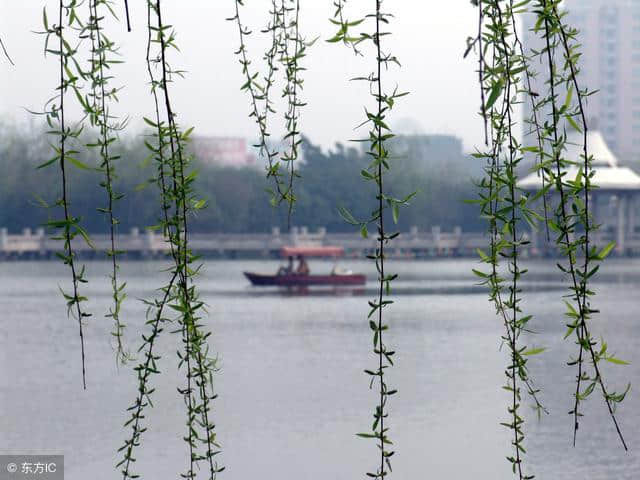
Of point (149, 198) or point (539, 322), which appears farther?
point (149, 198)

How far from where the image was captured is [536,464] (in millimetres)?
13023

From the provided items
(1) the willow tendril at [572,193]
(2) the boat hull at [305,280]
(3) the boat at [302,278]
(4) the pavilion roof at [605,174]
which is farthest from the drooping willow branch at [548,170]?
(4) the pavilion roof at [605,174]

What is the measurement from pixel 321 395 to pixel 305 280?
66.6ft

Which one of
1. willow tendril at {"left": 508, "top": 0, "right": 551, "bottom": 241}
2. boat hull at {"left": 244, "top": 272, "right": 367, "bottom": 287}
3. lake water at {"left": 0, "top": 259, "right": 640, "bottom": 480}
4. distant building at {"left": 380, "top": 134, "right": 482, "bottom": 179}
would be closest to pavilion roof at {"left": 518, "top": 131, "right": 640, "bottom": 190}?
distant building at {"left": 380, "top": 134, "right": 482, "bottom": 179}

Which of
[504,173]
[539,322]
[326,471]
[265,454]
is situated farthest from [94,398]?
[504,173]

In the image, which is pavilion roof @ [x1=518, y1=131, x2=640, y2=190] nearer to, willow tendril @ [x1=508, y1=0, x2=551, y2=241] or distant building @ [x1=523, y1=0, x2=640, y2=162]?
willow tendril @ [x1=508, y1=0, x2=551, y2=241]

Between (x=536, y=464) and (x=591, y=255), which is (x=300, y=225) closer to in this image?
(x=536, y=464)

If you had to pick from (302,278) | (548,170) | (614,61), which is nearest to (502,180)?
(548,170)

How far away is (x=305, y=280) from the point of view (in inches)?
1489

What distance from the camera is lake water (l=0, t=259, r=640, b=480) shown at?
1334cm

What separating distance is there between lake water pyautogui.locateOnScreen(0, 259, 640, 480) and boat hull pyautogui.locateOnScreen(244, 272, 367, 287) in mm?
2821

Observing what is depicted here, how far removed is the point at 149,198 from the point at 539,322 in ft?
71.7

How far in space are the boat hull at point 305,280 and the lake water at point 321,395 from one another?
111 inches

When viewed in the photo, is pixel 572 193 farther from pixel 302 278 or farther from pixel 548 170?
pixel 302 278
